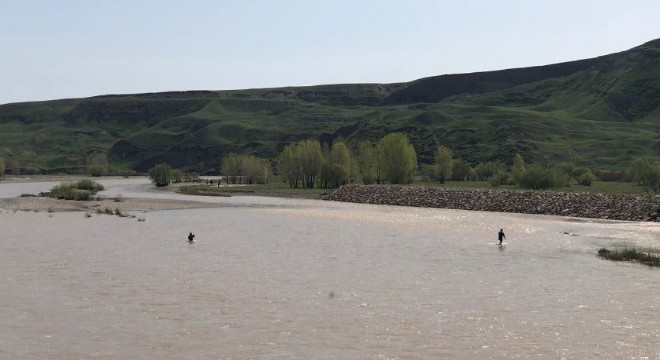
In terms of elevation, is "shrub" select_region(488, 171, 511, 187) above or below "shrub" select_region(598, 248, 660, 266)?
above

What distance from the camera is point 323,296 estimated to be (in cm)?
2848

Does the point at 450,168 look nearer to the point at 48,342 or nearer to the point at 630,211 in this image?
the point at 630,211

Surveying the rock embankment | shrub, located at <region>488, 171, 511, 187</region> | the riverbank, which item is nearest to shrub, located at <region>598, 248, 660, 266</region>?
the rock embankment

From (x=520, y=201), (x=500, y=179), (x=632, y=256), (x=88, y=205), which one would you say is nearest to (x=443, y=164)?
(x=500, y=179)

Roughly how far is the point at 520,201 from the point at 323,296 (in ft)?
186

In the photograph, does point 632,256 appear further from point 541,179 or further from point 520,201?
point 541,179

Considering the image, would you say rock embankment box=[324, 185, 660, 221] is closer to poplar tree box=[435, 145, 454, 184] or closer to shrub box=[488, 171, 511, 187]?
shrub box=[488, 171, 511, 187]

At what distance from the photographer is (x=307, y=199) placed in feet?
348

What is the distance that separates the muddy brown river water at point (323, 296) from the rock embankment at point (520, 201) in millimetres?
15013

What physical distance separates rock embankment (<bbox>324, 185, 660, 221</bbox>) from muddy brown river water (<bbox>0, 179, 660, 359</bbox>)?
15.0 m

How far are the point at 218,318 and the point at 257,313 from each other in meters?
1.52

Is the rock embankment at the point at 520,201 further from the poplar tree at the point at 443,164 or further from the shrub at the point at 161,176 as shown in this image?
the shrub at the point at 161,176

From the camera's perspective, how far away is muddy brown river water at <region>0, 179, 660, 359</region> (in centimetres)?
2092

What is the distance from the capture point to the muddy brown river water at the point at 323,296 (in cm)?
2092
